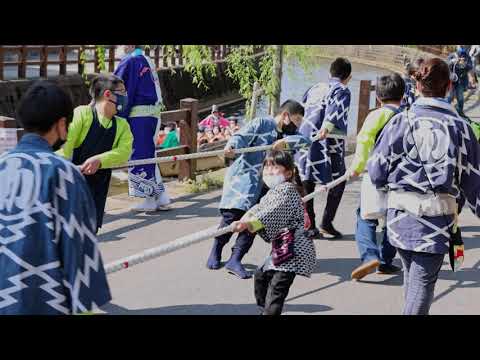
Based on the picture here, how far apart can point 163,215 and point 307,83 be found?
7.34 metres

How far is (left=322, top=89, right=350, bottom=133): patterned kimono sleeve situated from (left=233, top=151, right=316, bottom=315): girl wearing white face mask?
2.28 metres

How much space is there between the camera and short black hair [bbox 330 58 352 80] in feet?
23.5

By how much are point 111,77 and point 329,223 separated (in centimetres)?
272

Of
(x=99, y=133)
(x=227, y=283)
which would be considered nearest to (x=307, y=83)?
(x=227, y=283)

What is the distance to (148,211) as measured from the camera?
8.09 metres

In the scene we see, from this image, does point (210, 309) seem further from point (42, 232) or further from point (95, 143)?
point (42, 232)

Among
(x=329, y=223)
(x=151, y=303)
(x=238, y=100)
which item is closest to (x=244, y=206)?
(x=151, y=303)

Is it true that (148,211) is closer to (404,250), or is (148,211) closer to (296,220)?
(296,220)

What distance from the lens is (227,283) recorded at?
605 cm

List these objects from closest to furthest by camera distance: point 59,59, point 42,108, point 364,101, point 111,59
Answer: point 42,108, point 364,101, point 111,59, point 59,59

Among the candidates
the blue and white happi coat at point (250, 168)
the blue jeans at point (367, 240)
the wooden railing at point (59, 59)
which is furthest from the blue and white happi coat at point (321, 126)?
the wooden railing at point (59, 59)

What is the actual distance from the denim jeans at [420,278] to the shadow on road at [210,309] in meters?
1.34

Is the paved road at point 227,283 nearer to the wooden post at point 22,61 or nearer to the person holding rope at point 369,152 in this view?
the person holding rope at point 369,152

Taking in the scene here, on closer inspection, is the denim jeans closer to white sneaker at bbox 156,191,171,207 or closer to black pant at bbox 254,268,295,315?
black pant at bbox 254,268,295,315
